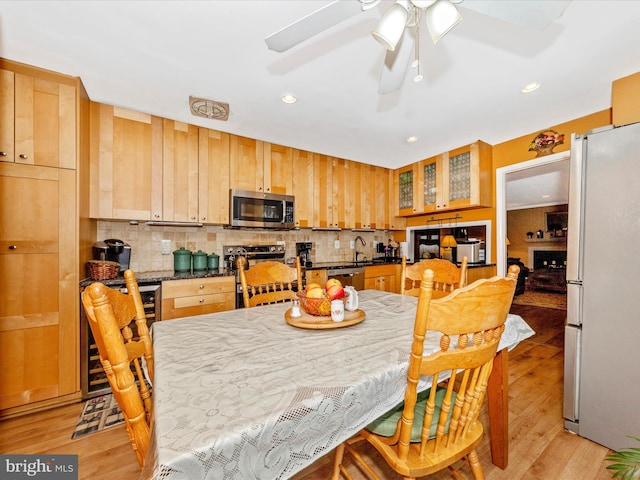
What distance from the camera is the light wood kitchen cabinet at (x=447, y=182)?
10.5 ft

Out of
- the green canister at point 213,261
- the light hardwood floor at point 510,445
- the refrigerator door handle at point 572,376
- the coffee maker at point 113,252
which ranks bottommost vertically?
the light hardwood floor at point 510,445

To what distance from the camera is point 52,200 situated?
1.95 metres

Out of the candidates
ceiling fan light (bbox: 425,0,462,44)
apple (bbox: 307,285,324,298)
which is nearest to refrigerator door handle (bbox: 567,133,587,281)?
ceiling fan light (bbox: 425,0,462,44)

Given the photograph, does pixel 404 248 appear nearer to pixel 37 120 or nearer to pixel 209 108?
pixel 209 108

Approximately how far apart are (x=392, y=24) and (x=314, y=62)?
0.94 m

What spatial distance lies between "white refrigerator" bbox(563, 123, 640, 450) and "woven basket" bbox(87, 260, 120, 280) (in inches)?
131

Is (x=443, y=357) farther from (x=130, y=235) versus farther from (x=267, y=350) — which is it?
(x=130, y=235)

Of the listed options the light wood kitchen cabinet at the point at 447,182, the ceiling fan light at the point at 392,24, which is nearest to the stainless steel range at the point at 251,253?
the light wood kitchen cabinet at the point at 447,182

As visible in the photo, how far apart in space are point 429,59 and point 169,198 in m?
2.51

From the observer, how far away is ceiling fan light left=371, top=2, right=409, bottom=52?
99cm

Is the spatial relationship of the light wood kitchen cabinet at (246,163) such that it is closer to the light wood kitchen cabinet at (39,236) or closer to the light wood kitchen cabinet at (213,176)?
the light wood kitchen cabinet at (213,176)

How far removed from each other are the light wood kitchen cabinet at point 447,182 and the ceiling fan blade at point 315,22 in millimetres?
Result: 2775

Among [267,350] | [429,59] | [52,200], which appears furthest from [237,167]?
[267,350]

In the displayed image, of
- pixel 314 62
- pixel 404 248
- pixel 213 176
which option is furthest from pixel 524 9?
pixel 404 248
